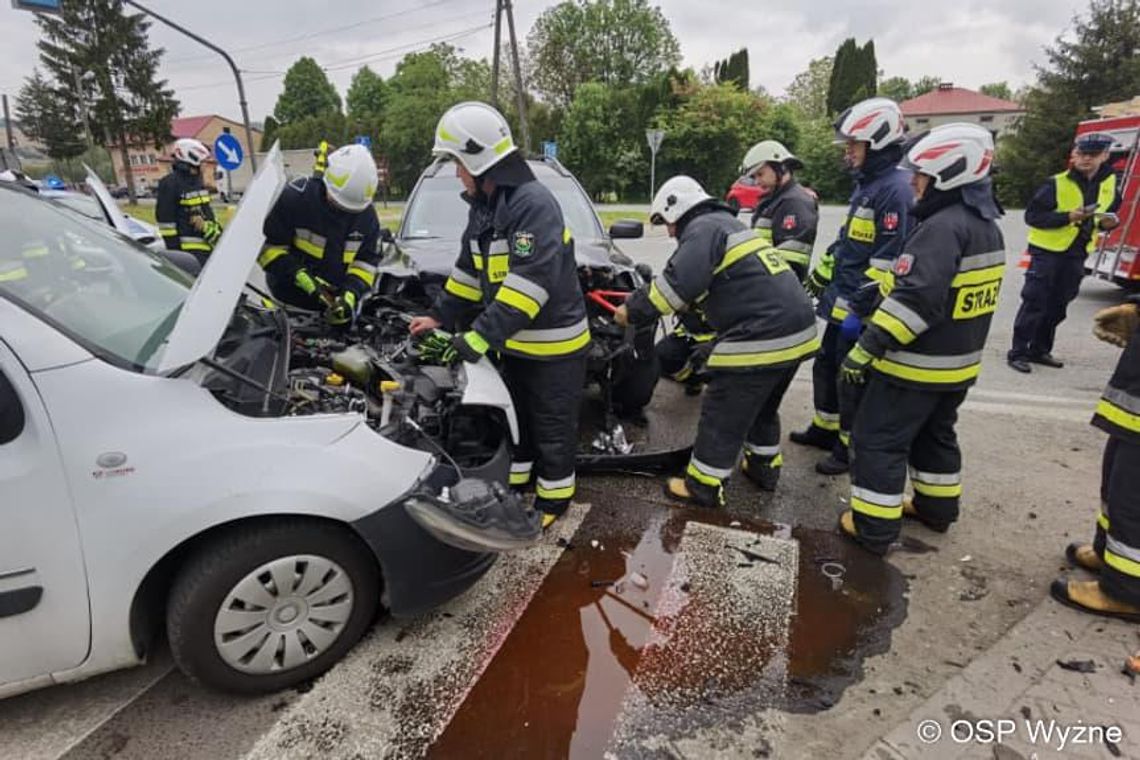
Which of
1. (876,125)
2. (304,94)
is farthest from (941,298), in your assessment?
(304,94)

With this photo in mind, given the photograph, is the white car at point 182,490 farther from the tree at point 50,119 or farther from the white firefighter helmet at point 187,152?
the tree at point 50,119

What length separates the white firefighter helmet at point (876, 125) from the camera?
3.76 meters

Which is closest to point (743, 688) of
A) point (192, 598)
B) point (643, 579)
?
point (643, 579)

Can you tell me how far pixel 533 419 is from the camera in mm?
3256

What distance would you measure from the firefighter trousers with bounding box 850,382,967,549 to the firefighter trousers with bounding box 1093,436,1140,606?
0.63 meters

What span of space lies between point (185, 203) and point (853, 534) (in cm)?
579

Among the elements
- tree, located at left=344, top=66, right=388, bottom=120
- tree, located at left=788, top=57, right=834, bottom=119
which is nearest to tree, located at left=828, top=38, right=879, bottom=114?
tree, located at left=788, top=57, right=834, bottom=119

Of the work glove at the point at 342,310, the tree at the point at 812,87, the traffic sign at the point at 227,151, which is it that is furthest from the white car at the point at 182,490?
the tree at the point at 812,87

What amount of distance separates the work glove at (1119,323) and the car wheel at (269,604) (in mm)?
3246

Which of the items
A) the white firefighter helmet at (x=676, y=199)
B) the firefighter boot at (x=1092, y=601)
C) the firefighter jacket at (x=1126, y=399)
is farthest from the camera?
the white firefighter helmet at (x=676, y=199)

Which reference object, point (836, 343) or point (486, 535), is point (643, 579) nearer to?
point (486, 535)

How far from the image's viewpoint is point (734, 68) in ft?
141

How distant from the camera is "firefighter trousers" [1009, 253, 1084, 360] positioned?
577 cm

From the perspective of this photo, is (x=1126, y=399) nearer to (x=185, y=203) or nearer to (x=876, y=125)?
(x=876, y=125)
